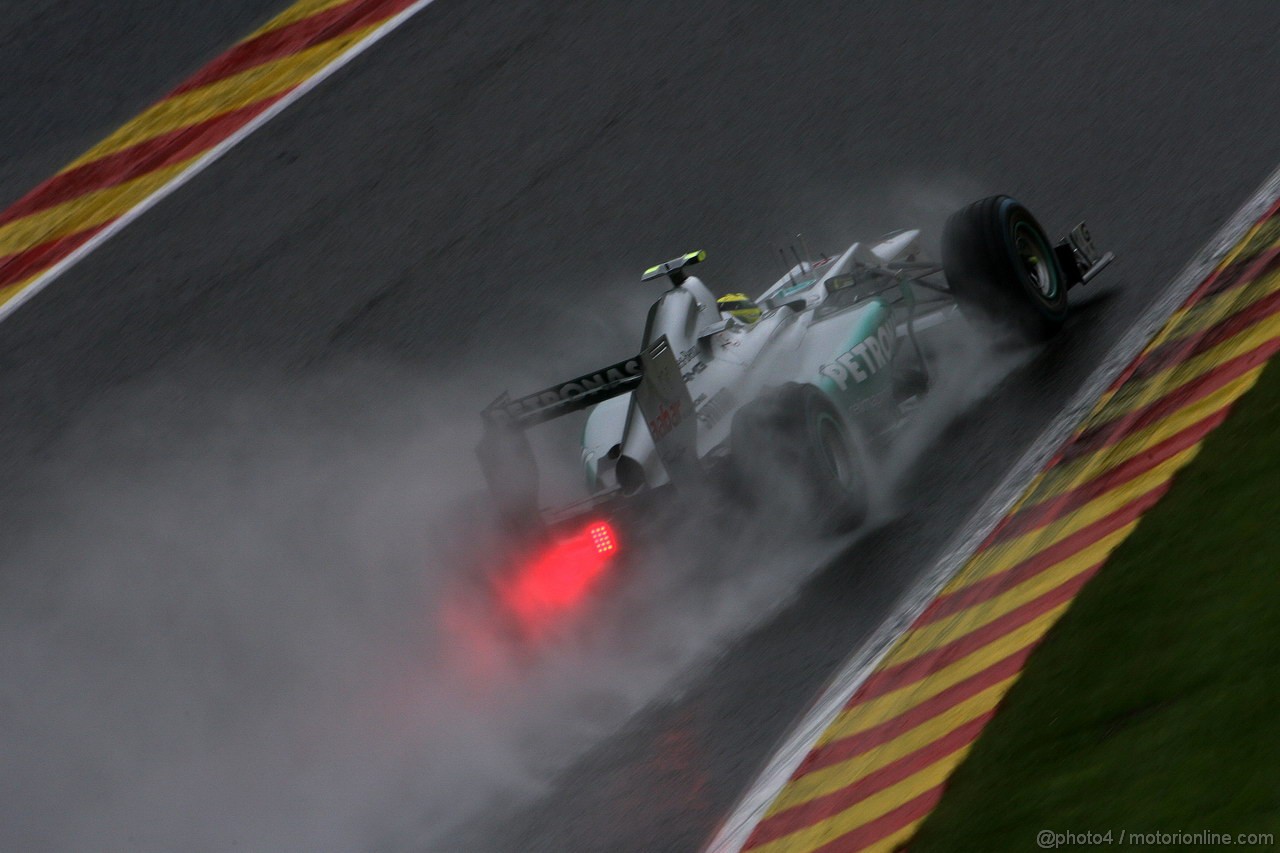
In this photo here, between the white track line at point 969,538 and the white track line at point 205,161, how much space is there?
247 inches

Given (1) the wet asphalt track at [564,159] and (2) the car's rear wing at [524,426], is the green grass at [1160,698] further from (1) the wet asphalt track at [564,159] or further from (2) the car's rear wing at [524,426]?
(1) the wet asphalt track at [564,159]

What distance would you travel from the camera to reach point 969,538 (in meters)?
6.17

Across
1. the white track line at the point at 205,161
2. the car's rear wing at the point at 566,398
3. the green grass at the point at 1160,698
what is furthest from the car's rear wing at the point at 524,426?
the white track line at the point at 205,161

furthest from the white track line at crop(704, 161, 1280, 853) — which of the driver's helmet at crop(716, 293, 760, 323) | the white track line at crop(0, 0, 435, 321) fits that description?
the white track line at crop(0, 0, 435, 321)

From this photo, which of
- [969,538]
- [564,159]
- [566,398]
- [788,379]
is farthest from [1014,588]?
[564,159]

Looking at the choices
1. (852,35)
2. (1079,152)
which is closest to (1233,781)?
(1079,152)

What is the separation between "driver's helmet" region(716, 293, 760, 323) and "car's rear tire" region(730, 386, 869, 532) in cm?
130

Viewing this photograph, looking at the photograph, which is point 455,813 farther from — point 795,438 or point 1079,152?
point 1079,152

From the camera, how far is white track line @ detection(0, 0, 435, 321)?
1007cm

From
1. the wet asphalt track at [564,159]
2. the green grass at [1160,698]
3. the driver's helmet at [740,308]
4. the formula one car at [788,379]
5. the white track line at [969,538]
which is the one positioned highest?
the wet asphalt track at [564,159]

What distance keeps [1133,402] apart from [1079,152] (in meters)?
3.90

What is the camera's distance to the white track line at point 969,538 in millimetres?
4973

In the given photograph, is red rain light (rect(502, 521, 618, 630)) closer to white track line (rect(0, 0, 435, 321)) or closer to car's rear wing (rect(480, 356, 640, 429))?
car's rear wing (rect(480, 356, 640, 429))

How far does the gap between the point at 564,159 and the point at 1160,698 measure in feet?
23.3
